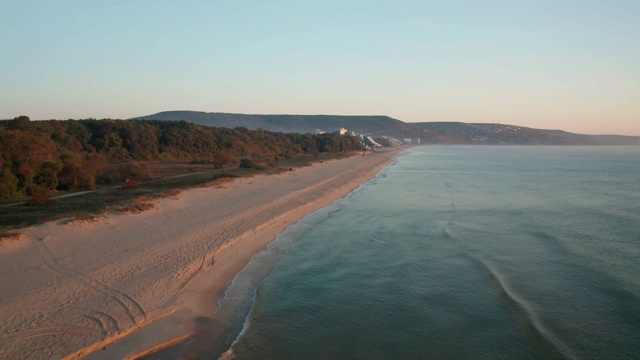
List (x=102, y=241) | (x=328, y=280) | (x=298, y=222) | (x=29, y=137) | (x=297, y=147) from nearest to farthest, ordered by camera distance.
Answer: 1. (x=328, y=280)
2. (x=102, y=241)
3. (x=298, y=222)
4. (x=29, y=137)
5. (x=297, y=147)

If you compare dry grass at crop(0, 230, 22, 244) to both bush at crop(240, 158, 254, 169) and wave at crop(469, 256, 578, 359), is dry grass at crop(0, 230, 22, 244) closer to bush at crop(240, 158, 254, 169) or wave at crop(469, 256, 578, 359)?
wave at crop(469, 256, 578, 359)

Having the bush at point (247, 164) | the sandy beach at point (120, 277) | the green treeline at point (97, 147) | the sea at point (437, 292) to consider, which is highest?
the green treeline at point (97, 147)

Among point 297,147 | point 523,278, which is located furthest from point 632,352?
point 297,147

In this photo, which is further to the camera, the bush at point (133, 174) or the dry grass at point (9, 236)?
the bush at point (133, 174)

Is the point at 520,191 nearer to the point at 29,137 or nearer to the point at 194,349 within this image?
the point at 194,349

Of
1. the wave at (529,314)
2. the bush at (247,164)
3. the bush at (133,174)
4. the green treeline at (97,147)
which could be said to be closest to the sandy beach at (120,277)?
the wave at (529,314)

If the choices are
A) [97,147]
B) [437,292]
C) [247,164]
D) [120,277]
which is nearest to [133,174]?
[247,164]

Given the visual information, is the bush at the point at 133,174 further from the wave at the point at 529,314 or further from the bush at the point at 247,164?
the wave at the point at 529,314
